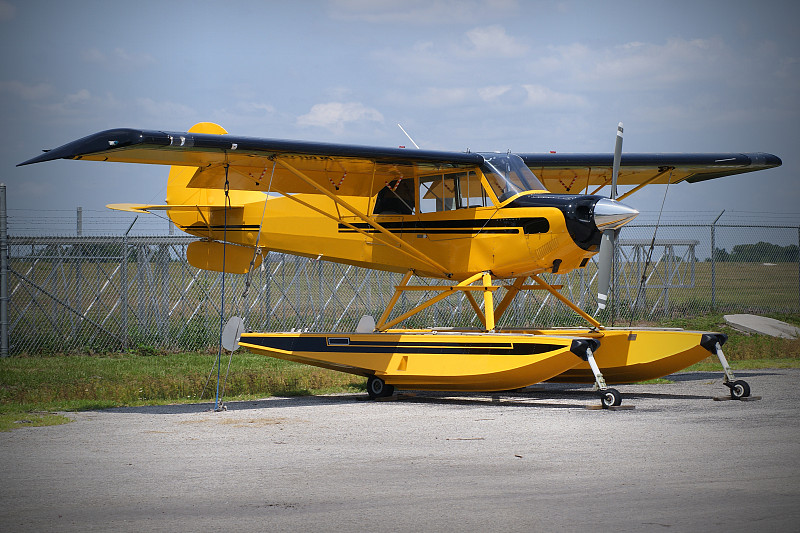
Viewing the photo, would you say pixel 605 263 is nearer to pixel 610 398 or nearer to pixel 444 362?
pixel 610 398

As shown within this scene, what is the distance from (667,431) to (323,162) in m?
6.42

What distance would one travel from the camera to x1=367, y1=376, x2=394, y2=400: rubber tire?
12750 millimetres

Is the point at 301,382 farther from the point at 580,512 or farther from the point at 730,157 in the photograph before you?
the point at 580,512

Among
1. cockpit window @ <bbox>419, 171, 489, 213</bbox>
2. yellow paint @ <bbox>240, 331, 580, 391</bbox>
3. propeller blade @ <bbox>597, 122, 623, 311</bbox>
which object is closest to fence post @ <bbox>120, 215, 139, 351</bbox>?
yellow paint @ <bbox>240, 331, 580, 391</bbox>


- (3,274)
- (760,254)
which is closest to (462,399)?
(3,274)

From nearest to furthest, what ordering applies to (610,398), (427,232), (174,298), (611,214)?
(610,398) < (611,214) < (427,232) < (174,298)

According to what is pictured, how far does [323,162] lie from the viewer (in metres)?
12.8

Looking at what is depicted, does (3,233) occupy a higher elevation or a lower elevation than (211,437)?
higher

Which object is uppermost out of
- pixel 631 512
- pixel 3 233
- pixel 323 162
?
pixel 323 162

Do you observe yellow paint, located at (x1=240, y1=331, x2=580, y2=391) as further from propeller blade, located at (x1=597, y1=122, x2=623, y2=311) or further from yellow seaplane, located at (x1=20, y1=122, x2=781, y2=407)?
propeller blade, located at (x1=597, y1=122, x2=623, y2=311)

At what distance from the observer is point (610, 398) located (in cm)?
1078

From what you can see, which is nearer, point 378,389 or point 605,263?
point 605,263

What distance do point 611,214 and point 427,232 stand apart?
10.3 feet

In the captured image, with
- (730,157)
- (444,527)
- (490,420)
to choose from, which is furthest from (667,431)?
(730,157)
